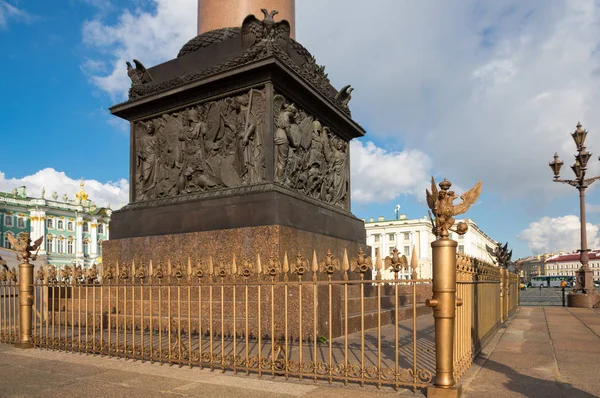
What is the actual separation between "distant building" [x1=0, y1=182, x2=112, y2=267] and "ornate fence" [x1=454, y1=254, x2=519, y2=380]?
3245 inches

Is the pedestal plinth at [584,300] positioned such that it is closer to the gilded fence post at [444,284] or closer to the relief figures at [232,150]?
the relief figures at [232,150]

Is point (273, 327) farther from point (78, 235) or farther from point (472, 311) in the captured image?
point (78, 235)

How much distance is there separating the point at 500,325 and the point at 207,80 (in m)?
9.41

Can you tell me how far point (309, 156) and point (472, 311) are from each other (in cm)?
671

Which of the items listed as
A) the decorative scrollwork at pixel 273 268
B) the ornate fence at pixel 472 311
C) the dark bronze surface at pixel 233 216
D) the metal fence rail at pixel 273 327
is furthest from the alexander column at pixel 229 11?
the decorative scrollwork at pixel 273 268

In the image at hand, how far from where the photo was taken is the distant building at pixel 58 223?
84.7 meters

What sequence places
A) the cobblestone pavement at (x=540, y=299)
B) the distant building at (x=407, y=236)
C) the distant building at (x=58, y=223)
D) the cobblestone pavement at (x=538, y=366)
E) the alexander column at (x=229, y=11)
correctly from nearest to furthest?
the cobblestone pavement at (x=538, y=366)
the alexander column at (x=229, y=11)
the cobblestone pavement at (x=540, y=299)
the distant building at (x=58, y=223)
the distant building at (x=407, y=236)

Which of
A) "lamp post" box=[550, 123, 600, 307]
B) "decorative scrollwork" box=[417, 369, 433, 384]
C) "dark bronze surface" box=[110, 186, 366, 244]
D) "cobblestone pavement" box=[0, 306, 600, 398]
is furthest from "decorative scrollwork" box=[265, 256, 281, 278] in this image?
"lamp post" box=[550, 123, 600, 307]

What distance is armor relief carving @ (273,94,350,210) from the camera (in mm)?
12023

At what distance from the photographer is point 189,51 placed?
13.9m

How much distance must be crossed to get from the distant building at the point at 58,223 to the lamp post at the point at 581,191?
75.6 metres

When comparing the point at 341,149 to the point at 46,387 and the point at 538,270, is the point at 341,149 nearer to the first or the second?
the point at 46,387

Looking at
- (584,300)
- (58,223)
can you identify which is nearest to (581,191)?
(584,300)

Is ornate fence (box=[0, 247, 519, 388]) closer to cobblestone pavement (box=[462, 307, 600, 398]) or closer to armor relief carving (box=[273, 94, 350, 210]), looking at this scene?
cobblestone pavement (box=[462, 307, 600, 398])
